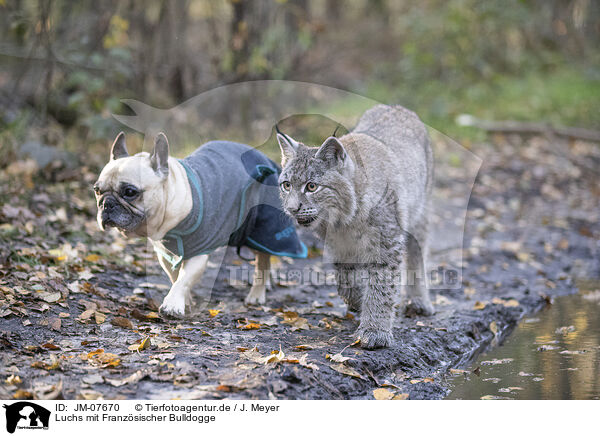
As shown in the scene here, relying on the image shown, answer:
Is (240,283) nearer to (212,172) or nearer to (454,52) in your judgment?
(212,172)

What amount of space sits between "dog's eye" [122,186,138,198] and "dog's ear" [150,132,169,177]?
0.22 m

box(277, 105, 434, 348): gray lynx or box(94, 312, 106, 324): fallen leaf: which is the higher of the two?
box(277, 105, 434, 348): gray lynx

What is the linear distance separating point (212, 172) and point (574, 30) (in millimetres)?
19127

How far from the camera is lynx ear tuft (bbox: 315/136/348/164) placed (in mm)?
4758

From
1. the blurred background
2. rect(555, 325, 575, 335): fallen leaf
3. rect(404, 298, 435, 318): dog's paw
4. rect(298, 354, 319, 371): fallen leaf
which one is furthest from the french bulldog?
the blurred background

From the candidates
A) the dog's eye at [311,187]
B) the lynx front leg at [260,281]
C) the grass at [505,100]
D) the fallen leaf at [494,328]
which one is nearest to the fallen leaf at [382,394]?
the dog's eye at [311,187]

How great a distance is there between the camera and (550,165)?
1281cm

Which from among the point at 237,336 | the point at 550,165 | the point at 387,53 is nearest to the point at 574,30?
the point at 387,53

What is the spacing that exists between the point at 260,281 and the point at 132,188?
72.4 inches

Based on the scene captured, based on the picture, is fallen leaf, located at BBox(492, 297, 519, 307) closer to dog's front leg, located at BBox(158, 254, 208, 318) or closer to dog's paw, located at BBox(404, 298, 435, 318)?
dog's paw, located at BBox(404, 298, 435, 318)

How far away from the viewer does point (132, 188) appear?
4.87 meters

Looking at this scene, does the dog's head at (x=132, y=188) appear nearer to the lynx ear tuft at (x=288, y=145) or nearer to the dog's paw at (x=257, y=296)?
the lynx ear tuft at (x=288, y=145)

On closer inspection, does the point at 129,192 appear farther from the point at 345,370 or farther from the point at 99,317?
the point at 345,370

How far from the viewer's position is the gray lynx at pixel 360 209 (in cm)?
483
